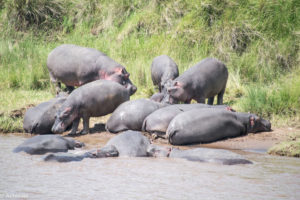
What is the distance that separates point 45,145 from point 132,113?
1582 mm

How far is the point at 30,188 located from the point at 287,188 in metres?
2.28

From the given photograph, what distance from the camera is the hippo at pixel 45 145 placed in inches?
244

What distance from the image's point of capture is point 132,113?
24.3 feet

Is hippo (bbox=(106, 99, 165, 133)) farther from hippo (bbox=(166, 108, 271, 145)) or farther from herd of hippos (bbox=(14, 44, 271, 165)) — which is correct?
hippo (bbox=(166, 108, 271, 145))

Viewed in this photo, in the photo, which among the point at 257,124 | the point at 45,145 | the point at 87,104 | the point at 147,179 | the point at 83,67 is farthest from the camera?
the point at 83,67

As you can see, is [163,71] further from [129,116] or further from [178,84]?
[129,116]

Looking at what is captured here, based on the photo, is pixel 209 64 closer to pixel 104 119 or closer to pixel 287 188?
pixel 104 119

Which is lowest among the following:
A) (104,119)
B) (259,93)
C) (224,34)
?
(104,119)

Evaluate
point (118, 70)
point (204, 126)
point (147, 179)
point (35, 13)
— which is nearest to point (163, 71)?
point (118, 70)

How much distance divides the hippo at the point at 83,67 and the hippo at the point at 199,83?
91 cm

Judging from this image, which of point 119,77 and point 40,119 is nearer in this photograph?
point 40,119

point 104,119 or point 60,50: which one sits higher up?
point 60,50

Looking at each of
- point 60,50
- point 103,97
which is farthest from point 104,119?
point 60,50

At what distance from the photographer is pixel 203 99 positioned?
8.62 meters
